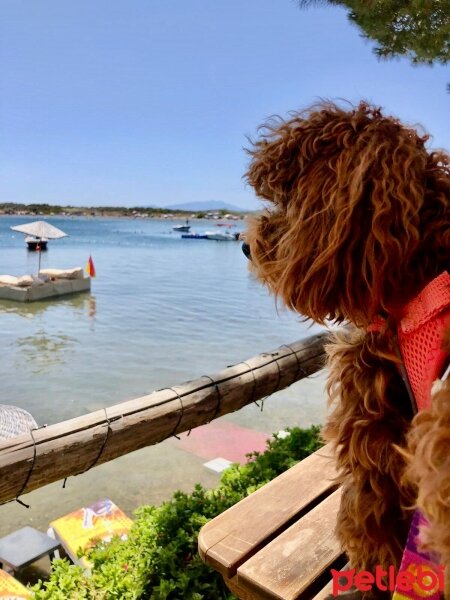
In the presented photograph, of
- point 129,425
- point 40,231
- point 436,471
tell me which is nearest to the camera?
point 436,471

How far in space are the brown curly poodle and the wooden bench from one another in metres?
0.10

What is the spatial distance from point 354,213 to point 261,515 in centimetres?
86

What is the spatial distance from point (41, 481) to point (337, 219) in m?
1.44

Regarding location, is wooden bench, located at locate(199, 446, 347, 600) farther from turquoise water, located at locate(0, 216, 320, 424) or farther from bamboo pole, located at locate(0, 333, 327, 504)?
bamboo pole, located at locate(0, 333, 327, 504)

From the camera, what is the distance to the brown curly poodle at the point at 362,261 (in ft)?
3.28

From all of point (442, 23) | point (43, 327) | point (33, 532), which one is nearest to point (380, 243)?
point (442, 23)

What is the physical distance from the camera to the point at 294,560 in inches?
45.6

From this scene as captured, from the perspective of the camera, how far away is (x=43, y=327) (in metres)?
14.2

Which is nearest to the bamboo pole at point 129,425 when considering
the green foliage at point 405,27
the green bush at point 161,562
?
the green bush at point 161,562

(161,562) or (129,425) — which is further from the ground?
(129,425)

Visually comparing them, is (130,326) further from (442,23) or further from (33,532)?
(442,23)

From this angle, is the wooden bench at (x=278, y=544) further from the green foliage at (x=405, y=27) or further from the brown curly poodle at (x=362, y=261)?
the green foliage at (x=405, y=27)

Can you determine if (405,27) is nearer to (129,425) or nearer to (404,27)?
(404,27)

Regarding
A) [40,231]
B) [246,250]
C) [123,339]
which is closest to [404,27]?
[246,250]
